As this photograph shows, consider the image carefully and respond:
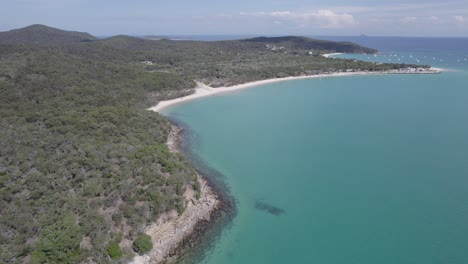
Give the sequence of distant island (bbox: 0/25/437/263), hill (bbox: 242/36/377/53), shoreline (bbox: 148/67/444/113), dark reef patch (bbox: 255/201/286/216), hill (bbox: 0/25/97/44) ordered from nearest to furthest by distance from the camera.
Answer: distant island (bbox: 0/25/437/263) → dark reef patch (bbox: 255/201/286/216) → shoreline (bbox: 148/67/444/113) → hill (bbox: 0/25/97/44) → hill (bbox: 242/36/377/53)

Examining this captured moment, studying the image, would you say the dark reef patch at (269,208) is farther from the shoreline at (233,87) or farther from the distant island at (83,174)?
the shoreline at (233,87)

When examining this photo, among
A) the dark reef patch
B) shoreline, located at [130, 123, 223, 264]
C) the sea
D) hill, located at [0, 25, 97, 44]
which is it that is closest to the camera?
shoreline, located at [130, 123, 223, 264]

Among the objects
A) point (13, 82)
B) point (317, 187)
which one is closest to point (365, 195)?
point (317, 187)

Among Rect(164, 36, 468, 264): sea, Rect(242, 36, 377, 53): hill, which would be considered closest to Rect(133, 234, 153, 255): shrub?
Rect(164, 36, 468, 264): sea

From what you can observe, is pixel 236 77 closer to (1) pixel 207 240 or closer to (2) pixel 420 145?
(2) pixel 420 145

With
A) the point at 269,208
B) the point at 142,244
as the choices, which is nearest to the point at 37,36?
the point at 269,208

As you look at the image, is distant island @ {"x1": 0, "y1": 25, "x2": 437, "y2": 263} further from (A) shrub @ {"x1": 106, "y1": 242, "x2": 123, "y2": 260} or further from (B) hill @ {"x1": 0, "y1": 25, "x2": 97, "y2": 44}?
(B) hill @ {"x1": 0, "y1": 25, "x2": 97, "y2": 44}
